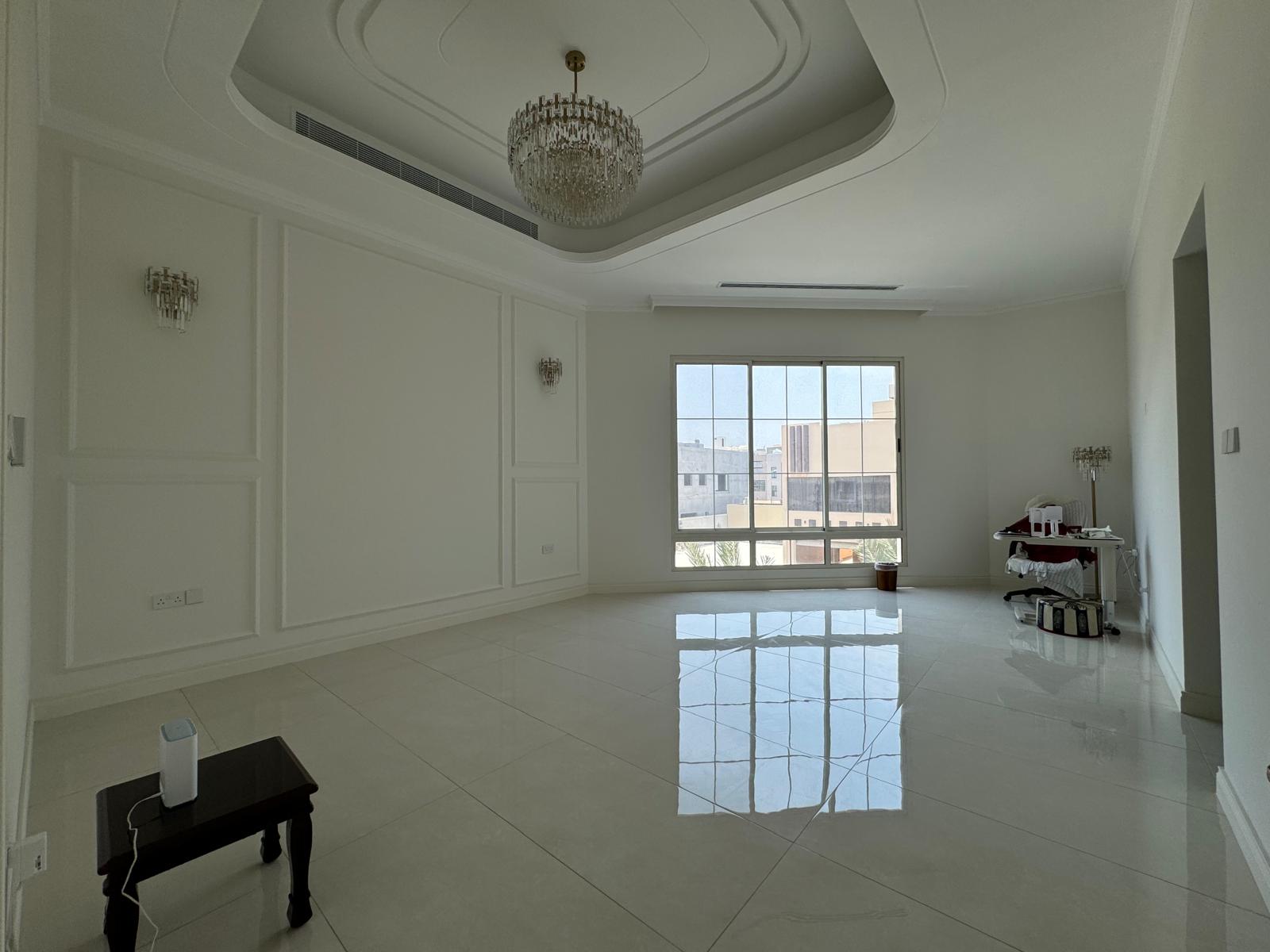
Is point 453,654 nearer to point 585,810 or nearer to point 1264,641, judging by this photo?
point 585,810

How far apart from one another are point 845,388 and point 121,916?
6497 millimetres

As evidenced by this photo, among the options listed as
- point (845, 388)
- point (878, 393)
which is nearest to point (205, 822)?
point (845, 388)

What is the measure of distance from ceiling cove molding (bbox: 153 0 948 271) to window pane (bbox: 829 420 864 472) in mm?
2975

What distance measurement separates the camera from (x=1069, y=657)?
3727mm

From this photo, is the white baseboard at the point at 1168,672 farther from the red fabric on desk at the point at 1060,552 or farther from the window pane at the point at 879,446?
the window pane at the point at 879,446

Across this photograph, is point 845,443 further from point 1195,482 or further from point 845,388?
point 1195,482

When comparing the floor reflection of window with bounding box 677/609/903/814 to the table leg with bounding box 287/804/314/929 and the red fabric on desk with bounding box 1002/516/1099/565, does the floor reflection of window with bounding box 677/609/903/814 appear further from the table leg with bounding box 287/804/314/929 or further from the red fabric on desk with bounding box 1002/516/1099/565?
the red fabric on desk with bounding box 1002/516/1099/565

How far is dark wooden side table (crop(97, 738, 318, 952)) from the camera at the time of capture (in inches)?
50.9

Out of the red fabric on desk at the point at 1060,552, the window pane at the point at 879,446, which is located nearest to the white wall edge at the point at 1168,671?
the red fabric on desk at the point at 1060,552

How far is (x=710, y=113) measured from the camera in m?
3.47

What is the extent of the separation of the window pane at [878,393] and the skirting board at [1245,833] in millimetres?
4623

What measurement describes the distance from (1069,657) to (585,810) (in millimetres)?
3465

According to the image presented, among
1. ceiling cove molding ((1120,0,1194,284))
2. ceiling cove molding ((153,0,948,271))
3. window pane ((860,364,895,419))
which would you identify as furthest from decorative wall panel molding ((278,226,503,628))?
ceiling cove molding ((1120,0,1194,284))

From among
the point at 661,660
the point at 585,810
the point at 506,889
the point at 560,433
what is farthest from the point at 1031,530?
the point at 506,889
